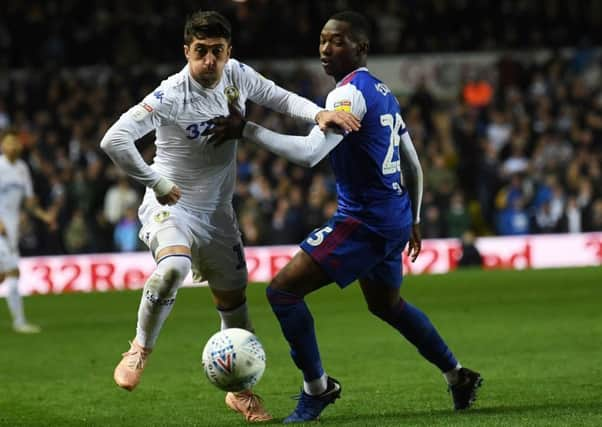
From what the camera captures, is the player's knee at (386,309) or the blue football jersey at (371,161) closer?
the blue football jersey at (371,161)

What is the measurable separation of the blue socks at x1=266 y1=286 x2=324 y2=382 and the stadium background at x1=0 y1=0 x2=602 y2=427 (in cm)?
37

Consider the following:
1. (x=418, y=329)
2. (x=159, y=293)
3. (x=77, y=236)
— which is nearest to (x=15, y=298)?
(x=77, y=236)

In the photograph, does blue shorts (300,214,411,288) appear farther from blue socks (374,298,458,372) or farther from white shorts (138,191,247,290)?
white shorts (138,191,247,290)

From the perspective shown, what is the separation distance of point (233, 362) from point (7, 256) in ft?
25.6

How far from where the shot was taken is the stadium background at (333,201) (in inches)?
345

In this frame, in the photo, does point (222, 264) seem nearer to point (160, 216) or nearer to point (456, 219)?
point (160, 216)

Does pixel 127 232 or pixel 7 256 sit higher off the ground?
pixel 7 256

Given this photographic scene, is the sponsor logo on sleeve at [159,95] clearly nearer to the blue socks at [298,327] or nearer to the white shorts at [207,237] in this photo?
the white shorts at [207,237]

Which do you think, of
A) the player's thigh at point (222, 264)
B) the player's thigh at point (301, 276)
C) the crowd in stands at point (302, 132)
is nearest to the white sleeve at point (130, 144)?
the player's thigh at point (222, 264)

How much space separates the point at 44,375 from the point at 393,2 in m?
18.3

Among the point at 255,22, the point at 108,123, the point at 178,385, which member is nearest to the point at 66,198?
the point at 108,123

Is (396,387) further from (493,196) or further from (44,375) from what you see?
(493,196)

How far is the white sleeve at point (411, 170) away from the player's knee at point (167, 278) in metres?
1.47

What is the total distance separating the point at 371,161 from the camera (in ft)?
23.5
